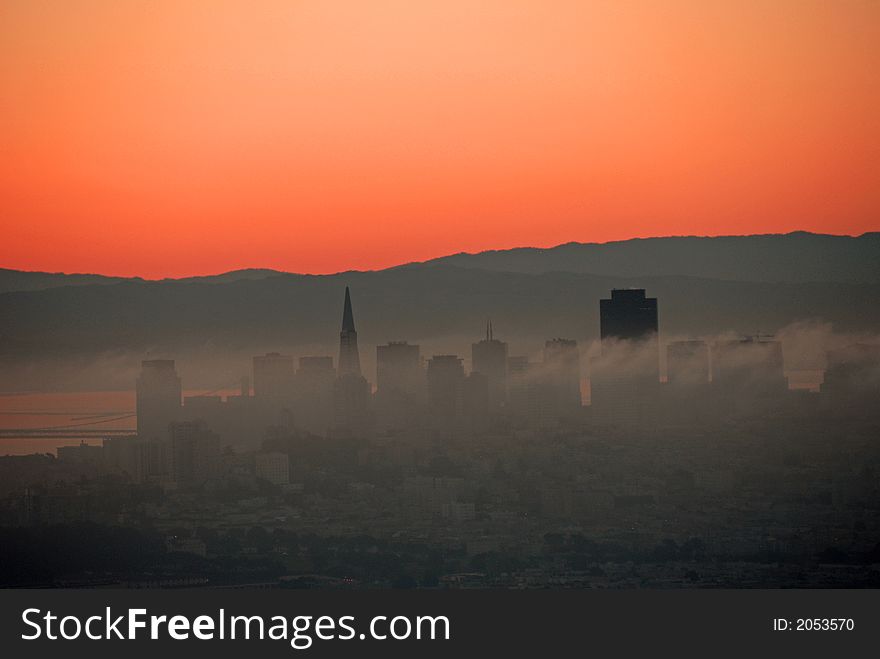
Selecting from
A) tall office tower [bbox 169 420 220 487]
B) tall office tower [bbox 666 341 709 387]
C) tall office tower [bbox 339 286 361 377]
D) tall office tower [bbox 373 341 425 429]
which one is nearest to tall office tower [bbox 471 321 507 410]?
tall office tower [bbox 373 341 425 429]

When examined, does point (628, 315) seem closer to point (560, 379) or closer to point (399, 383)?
point (560, 379)

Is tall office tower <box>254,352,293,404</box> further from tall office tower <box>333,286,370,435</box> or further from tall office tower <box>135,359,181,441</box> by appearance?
tall office tower <box>135,359,181,441</box>

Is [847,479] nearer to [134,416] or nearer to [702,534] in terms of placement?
[702,534]

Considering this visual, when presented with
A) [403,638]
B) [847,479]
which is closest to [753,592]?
[403,638]

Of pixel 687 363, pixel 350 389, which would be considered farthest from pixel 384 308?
pixel 687 363

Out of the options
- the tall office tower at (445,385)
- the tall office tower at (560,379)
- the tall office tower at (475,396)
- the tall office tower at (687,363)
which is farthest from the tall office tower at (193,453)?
the tall office tower at (687,363)

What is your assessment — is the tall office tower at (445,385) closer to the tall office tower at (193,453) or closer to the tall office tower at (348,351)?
the tall office tower at (348,351)
